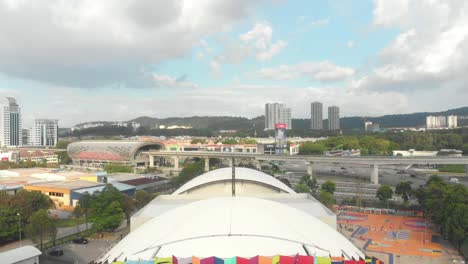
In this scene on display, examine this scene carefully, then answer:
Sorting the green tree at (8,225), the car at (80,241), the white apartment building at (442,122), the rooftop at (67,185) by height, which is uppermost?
the white apartment building at (442,122)

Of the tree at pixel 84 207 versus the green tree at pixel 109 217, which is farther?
the tree at pixel 84 207

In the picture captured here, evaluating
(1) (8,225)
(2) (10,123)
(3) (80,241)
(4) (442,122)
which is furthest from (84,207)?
(4) (442,122)

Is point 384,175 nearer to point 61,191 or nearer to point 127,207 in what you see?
point 127,207

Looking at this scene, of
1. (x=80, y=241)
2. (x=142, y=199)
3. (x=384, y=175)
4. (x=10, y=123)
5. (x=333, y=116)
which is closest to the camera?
(x=80, y=241)

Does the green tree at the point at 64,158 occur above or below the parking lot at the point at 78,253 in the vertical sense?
above

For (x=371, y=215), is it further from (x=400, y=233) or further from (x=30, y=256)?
(x=30, y=256)

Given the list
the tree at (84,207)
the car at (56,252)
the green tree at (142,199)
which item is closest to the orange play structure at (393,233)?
the green tree at (142,199)

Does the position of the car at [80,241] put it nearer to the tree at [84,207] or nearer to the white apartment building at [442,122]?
the tree at [84,207]
